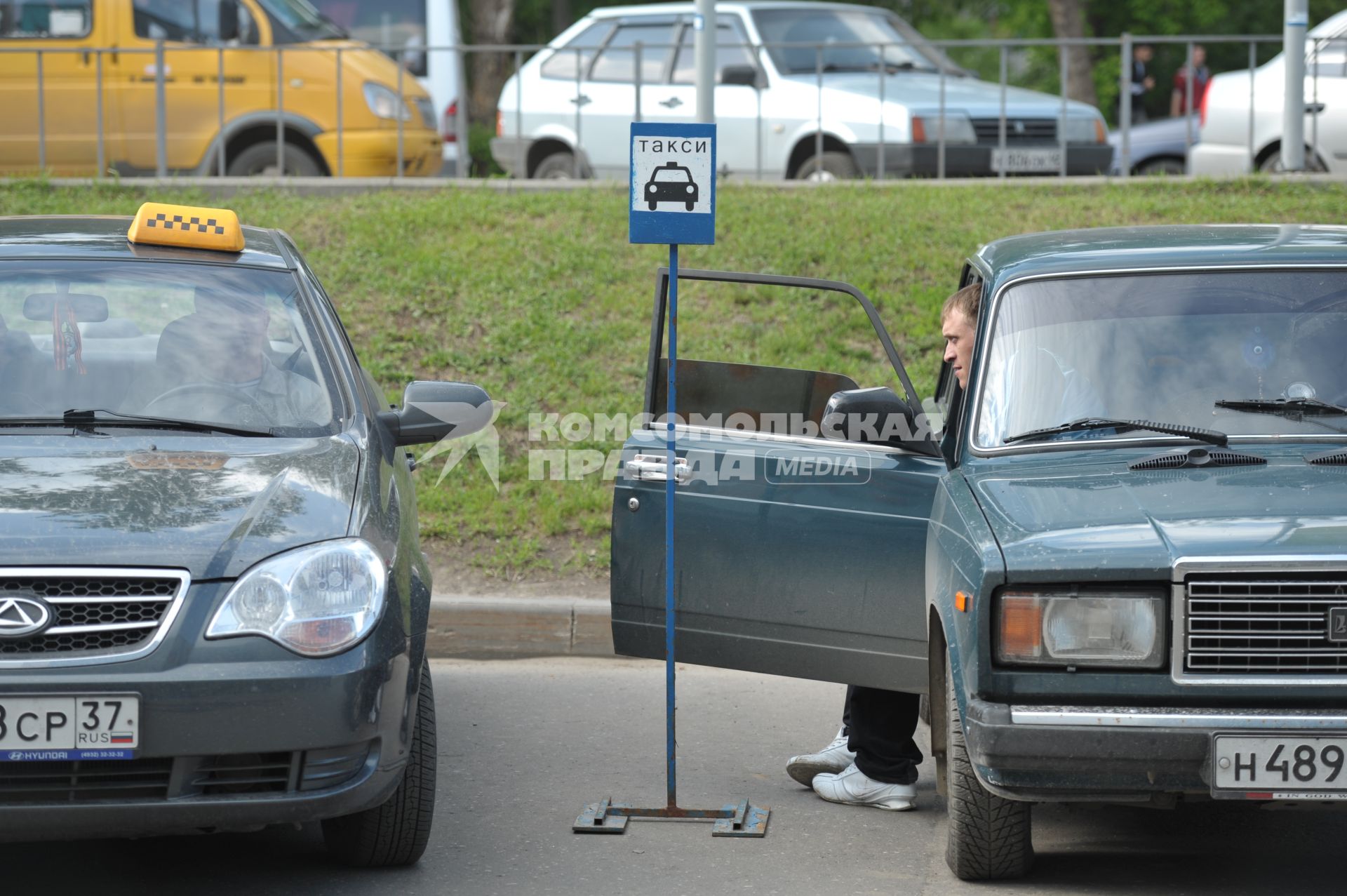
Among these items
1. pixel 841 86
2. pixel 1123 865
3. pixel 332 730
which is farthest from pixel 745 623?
pixel 841 86

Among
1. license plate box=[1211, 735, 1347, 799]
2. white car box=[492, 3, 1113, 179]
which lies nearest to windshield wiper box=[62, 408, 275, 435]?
license plate box=[1211, 735, 1347, 799]

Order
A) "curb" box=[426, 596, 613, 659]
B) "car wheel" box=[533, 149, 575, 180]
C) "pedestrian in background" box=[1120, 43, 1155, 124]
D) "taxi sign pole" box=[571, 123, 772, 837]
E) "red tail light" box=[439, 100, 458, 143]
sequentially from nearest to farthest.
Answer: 1. "taxi sign pole" box=[571, 123, 772, 837]
2. "curb" box=[426, 596, 613, 659]
3. "car wheel" box=[533, 149, 575, 180]
4. "pedestrian in background" box=[1120, 43, 1155, 124]
5. "red tail light" box=[439, 100, 458, 143]

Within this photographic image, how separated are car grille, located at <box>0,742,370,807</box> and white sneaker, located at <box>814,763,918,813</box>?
2034 millimetres

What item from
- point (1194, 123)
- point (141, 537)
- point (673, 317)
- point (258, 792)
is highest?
point (1194, 123)

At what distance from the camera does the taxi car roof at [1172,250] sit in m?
4.98

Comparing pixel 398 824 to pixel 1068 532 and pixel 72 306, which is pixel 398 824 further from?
pixel 1068 532

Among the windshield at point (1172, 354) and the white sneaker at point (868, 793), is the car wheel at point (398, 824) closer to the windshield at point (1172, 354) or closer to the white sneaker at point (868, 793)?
the white sneaker at point (868, 793)

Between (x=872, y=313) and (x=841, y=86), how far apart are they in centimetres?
835

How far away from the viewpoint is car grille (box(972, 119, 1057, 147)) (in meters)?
13.3

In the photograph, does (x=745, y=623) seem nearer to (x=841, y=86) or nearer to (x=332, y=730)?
(x=332, y=730)

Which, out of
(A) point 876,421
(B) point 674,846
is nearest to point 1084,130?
(A) point 876,421

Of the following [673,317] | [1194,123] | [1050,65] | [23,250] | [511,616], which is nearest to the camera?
[23,250]

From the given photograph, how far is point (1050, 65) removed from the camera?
26.0 metres

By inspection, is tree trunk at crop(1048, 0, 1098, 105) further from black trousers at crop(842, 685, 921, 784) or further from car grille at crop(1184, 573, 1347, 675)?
car grille at crop(1184, 573, 1347, 675)
